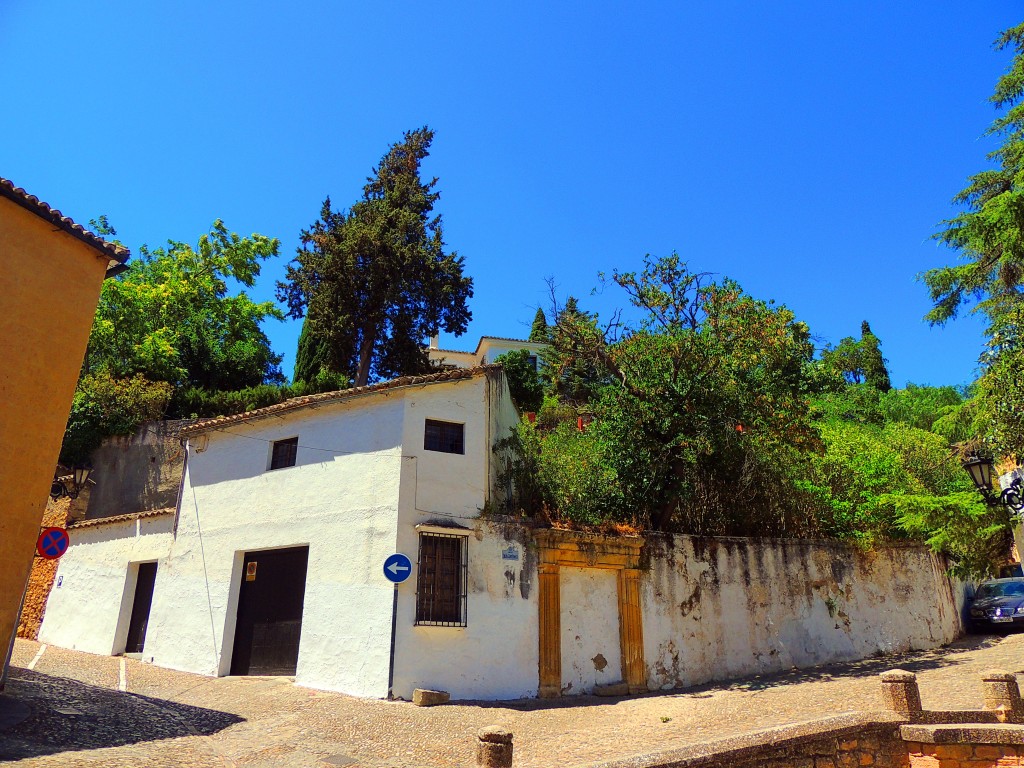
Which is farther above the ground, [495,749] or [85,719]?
[495,749]

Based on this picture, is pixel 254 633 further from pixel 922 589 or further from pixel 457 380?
pixel 922 589

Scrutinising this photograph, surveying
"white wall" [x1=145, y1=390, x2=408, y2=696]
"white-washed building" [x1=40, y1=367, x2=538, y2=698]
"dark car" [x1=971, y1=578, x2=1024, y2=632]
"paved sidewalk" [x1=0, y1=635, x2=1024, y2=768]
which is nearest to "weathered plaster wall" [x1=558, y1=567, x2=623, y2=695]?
"paved sidewalk" [x1=0, y1=635, x2=1024, y2=768]

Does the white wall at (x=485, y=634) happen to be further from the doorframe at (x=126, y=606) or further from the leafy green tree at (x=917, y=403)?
the leafy green tree at (x=917, y=403)

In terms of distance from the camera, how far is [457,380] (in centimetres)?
1333

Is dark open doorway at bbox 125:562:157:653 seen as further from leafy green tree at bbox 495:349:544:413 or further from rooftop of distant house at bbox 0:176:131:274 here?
leafy green tree at bbox 495:349:544:413

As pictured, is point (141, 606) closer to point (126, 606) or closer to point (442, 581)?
point (126, 606)

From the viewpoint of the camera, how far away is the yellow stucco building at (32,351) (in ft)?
30.5

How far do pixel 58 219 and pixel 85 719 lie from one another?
23.7ft

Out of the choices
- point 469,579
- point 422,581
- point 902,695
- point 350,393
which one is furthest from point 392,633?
point 902,695

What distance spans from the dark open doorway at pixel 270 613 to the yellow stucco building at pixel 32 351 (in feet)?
14.0

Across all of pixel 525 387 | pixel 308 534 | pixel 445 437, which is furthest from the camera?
pixel 525 387

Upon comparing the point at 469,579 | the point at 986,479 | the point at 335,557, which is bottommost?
the point at 469,579

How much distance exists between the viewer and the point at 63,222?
10.4m

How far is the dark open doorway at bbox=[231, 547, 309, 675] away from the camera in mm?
12398
